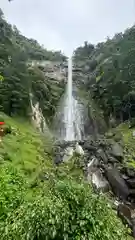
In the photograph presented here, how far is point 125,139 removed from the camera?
22.8 m

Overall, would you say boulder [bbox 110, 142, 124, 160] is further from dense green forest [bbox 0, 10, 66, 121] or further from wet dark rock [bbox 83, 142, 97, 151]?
dense green forest [bbox 0, 10, 66, 121]

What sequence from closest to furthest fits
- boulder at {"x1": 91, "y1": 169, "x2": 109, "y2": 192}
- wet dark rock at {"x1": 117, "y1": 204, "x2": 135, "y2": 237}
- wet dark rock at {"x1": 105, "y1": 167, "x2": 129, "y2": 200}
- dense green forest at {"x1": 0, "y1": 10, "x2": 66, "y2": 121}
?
wet dark rock at {"x1": 117, "y1": 204, "x2": 135, "y2": 237}
wet dark rock at {"x1": 105, "y1": 167, "x2": 129, "y2": 200}
boulder at {"x1": 91, "y1": 169, "x2": 109, "y2": 192}
dense green forest at {"x1": 0, "y1": 10, "x2": 66, "y2": 121}

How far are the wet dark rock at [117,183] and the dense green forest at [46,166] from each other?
1548 millimetres

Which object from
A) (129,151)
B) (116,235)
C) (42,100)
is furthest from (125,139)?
(116,235)

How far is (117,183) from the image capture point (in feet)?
49.4

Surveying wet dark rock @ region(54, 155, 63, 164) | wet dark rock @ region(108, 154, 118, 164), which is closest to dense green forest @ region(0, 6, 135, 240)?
wet dark rock @ region(54, 155, 63, 164)

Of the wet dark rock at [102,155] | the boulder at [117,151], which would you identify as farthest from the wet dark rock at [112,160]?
the boulder at [117,151]

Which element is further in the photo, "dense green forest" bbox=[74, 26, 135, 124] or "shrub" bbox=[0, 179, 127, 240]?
"dense green forest" bbox=[74, 26, 135, 124]

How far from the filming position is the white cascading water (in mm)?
29916

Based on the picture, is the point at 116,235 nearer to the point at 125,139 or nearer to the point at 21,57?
the point at 125,139

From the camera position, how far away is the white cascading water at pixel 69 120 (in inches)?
1178

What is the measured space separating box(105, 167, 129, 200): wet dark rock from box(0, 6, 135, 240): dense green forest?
5.08 feet

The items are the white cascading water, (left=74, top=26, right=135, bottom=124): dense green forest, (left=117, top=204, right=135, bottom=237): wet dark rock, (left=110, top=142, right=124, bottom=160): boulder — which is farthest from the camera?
(left=74, top=26, right=135, bottom=124): dense green forest

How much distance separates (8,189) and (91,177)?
894 centimetres
